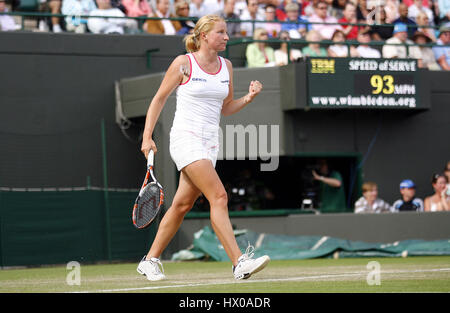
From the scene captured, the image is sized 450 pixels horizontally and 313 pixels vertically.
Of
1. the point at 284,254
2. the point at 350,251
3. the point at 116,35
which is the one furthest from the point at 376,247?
the point at 116,35

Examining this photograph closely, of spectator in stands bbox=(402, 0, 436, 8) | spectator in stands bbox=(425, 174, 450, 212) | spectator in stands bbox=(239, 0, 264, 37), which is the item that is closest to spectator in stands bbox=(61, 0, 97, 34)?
spectator in stands bbox=(239, 0, 264, 37)

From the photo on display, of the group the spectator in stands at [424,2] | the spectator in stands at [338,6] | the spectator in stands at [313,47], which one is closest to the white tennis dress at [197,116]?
the spectator in stands at [313,47]

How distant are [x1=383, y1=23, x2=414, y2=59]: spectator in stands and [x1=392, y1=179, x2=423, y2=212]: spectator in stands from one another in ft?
9.39

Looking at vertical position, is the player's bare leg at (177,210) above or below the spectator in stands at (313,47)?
below

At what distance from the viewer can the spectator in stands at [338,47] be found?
56.8ft

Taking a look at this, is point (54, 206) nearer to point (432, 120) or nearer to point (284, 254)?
point (284, 254)

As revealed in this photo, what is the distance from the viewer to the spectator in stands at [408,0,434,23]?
1969 centimetres

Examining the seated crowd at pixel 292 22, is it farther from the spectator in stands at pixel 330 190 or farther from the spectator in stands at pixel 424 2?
the spectator in stands at pixel 330 190

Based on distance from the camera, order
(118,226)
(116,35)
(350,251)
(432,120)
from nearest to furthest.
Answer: (350,251) < (118,226) < (116,35) < (432,120)

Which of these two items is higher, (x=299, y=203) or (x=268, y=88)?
(x=268, y=88)

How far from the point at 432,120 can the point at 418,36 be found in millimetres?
1837

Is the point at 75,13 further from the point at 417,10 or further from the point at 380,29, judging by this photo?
the point at 417,10

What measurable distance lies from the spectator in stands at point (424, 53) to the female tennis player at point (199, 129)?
33.8ft
